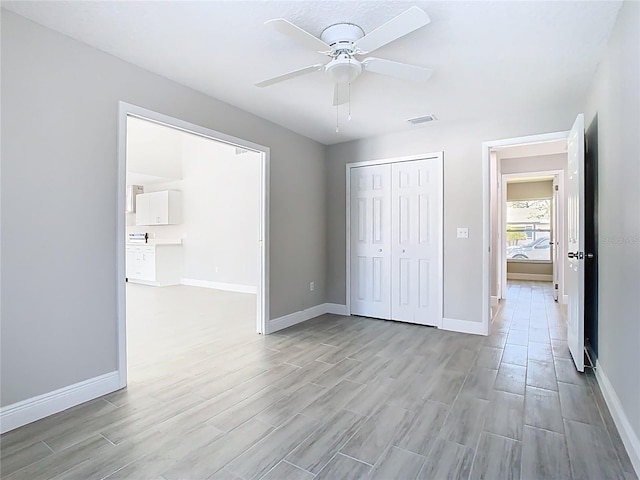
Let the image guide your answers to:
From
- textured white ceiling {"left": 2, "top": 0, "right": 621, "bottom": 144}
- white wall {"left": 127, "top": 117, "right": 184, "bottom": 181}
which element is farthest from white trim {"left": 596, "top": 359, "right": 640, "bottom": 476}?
white wall {"left": 127, "top": 117, "right": 184, "bottom": 181}

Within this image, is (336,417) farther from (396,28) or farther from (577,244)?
(577,244)

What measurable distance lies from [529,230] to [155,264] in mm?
9223

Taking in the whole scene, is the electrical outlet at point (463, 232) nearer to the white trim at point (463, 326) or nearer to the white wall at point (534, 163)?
the white trim at point (463, 326)

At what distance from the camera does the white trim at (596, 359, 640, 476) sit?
1.67 meters

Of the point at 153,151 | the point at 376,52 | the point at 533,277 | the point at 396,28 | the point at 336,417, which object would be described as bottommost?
the point at 336,417

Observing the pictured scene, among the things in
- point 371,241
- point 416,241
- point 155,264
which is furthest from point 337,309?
point 155,264

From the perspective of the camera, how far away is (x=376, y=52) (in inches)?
96.8

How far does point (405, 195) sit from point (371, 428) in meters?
3.01

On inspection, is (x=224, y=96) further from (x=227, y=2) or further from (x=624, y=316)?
(x=624, y=316)

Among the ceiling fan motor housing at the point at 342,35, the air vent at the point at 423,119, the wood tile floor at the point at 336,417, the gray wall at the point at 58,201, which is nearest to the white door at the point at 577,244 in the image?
the wood tile floor at the point at 336,417

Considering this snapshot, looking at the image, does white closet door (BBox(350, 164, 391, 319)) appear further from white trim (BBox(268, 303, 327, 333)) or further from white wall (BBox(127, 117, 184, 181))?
white wall (BBox(127, 117, 184, 181))

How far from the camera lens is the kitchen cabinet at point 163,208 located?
7.99m

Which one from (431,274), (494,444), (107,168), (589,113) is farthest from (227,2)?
(431,274)

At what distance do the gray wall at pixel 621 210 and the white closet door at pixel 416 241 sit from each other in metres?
1.72
